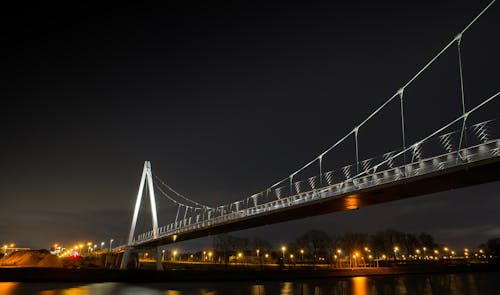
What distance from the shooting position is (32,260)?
50.0 m

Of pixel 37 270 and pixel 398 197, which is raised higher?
pixel 398 197

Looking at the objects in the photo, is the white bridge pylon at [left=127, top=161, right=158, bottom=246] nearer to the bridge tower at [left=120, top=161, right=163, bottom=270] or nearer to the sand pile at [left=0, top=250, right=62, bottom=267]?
the bridge tower at [left=120, top=161, right=163, bottom=270]

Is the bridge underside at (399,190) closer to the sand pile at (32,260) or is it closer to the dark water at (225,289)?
the dark water at (225,289)

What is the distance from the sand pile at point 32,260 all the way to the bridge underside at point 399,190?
21.4 m

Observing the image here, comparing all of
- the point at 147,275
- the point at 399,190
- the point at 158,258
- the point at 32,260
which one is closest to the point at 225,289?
the point at 147,275

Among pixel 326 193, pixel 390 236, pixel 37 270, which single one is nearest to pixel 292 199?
pixel 326 193

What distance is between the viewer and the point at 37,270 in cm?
3778

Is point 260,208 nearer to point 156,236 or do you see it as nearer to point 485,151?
point 156,236

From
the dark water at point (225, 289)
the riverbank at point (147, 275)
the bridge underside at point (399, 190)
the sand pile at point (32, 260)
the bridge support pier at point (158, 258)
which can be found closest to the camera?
the bridge underside at point (399, 190)

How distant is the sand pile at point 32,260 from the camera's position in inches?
1922

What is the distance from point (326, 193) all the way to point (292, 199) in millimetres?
4743

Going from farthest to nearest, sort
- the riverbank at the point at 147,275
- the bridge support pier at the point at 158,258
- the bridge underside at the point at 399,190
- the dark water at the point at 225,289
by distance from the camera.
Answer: the bridge support pier at the point at 158,258, the riverbank at the point at 147,275, the dark water at the point at 225,289, the bridge underside at the point at 399,190

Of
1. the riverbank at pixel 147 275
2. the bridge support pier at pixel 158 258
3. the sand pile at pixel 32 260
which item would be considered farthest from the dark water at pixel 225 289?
the bridge support pier at pixel 158 258

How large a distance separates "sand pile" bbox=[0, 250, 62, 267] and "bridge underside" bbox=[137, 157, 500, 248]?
21.4 metres
